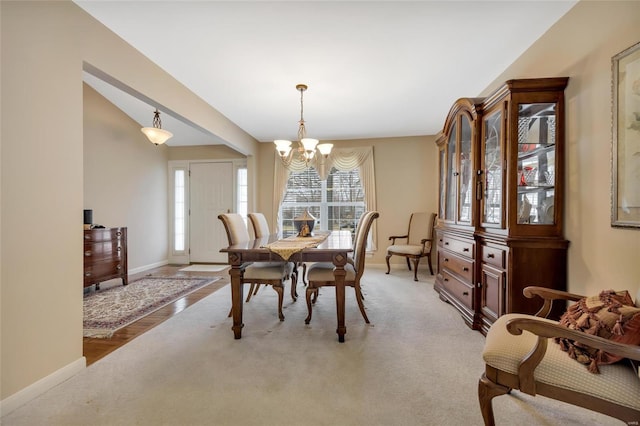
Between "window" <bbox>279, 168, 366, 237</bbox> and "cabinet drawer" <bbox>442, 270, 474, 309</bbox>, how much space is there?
2311 mm

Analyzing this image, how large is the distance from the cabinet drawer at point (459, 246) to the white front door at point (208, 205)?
13.0 ft

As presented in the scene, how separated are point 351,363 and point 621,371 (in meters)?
1.32

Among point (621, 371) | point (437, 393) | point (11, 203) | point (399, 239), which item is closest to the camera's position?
point (621, 371)

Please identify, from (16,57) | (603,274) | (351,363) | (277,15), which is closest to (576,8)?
(603,274)

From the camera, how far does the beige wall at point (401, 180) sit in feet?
16.6

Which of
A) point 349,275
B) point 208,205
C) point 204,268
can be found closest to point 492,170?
point 349,275

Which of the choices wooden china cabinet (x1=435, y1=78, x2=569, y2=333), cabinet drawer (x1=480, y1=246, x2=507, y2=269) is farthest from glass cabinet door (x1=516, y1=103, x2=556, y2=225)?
cabinet drawer (x1=480, y1=246, x2=507, y2=269)

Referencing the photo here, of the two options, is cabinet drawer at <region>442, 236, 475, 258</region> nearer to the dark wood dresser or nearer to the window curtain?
the window curtain

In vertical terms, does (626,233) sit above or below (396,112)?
below

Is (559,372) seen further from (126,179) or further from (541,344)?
(126,179)

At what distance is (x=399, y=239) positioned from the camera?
17.0ft

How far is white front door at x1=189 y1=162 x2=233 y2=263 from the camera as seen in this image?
18.1 feet

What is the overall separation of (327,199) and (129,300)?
342 centimetres

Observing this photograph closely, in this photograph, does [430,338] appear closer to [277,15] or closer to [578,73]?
[578,73]
